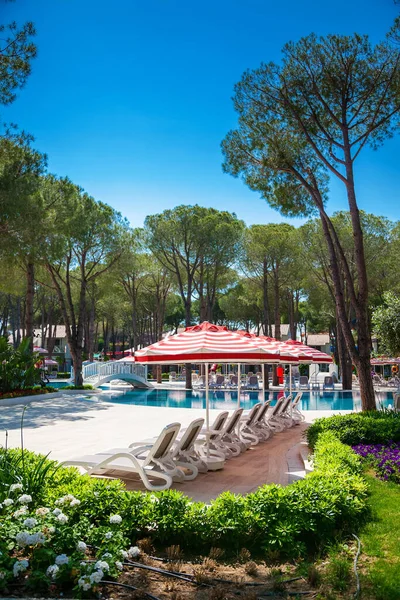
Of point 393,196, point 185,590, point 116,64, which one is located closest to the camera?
point 185,590

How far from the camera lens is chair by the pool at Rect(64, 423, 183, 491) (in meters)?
6.08

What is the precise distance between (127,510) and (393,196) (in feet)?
51.1

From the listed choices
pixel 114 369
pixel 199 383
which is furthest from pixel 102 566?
pixel 199 383

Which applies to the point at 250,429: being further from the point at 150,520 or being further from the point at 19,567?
the point at 19,567

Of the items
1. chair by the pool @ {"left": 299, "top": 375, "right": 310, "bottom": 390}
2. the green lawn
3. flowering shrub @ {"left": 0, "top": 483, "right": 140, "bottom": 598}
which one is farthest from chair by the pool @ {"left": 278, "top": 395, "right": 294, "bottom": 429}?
Answer: chair by the pool @ {"left": 299, "top": 375, "right": 310, "bottom": 390}

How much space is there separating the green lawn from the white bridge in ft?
79.3

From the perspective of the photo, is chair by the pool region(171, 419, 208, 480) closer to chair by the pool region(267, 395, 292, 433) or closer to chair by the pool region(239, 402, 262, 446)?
chair by the pool region(239, 402, 262, 446)

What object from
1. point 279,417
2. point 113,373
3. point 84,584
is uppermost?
point 84,584

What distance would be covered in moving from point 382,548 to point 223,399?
2106 cm

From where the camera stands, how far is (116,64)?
39.4ft

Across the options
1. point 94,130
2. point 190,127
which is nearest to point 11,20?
point 94,130

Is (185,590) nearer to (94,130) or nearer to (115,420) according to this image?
(115,420)

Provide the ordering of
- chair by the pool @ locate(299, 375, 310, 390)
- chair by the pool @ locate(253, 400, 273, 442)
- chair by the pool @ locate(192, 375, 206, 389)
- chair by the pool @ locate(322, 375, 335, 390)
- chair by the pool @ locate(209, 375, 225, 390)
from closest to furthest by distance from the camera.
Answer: chair by the pool @ locate(253, 400, 273, 442), chair by the pool @ locate(322, 375, 335, 390), chair by the pool @ locate(299, 375, 310, 390), chair by the pool @ locate(209, 375, 225, 390), chair by the pool @ locate(192, 375, 206, 389)

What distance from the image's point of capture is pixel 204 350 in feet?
23.1
